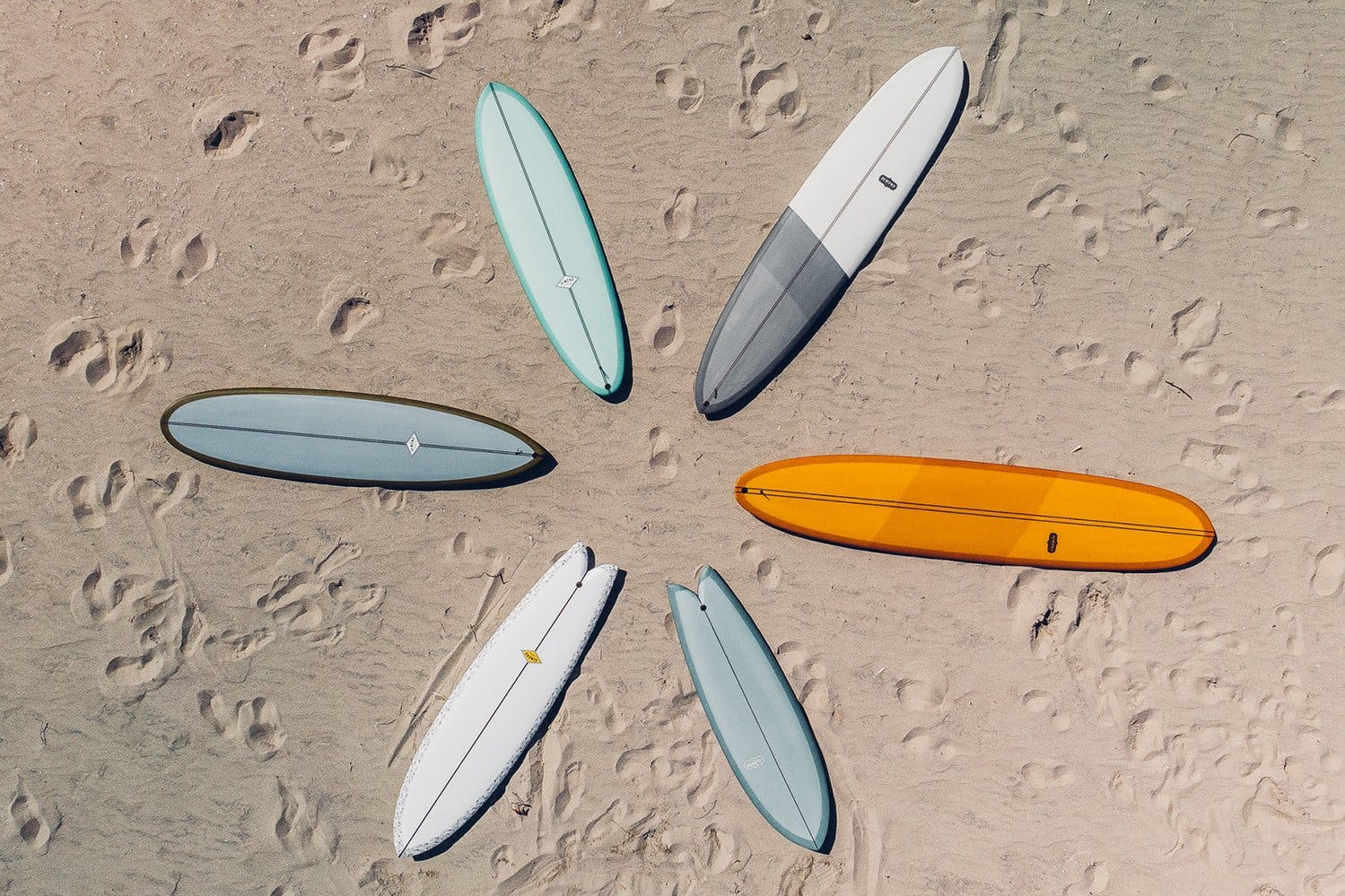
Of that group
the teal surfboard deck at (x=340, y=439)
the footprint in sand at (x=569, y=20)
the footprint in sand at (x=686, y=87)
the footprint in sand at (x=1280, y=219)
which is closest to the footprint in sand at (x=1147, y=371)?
the footprint in sand at (x=1280, y=219)

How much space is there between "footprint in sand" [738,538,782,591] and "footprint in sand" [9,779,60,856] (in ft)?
8.34

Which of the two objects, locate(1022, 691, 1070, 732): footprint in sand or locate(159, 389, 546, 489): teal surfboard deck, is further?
locate(1022, 691, 1070, 732): footprint in sand

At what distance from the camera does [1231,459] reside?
242 cm

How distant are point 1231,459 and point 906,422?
1.17 meters

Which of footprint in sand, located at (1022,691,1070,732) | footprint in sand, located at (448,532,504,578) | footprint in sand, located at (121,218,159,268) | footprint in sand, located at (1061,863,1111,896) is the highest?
footprint in sand, located at (121,218,159,268)

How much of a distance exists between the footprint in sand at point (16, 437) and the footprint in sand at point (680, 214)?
7.45 ft

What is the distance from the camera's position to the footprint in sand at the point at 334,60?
236cm

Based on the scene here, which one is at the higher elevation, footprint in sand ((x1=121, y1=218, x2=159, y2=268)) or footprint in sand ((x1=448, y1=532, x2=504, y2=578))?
footprint in sand ((x1=121, y1=218, x2=159, y2=268))

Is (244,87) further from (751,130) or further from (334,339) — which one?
(751,130)

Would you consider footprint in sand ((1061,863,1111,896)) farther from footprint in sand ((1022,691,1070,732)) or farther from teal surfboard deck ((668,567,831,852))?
teal surfboard deck ((668,567,831,852))

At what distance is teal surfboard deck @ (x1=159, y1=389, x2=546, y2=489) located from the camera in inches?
89.9

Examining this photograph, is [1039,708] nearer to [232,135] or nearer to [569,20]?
[569,20]

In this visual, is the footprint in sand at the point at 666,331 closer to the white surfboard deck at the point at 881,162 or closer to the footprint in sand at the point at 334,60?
the white surfboard deck at the point at 881,162

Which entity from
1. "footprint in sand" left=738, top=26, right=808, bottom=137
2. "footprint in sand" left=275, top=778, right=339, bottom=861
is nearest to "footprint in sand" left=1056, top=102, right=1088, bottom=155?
"footprint in sand" left=738, top=26, right=808, bottom=137
